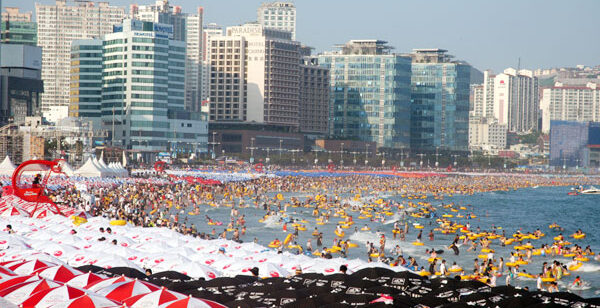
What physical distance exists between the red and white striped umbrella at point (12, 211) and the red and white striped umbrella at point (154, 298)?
26.0 m

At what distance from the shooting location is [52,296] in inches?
790

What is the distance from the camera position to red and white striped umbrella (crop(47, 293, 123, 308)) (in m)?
19.4

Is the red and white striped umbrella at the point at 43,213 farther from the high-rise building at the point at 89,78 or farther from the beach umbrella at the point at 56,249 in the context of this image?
the high-rise building at the point at 89,78

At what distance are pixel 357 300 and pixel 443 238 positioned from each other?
40.0 metres

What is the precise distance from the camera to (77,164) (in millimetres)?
113375

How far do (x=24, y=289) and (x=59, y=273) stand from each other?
13.2 ft

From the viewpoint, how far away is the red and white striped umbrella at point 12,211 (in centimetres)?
4459

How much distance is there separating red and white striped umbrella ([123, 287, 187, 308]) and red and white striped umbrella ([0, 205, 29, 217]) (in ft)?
85.2

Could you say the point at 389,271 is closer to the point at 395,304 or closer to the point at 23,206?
the point at 395,304

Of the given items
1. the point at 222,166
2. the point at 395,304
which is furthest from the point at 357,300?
the point at 222,166

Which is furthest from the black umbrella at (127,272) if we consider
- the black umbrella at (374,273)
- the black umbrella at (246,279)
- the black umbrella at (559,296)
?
the black umbrella at (559,296)

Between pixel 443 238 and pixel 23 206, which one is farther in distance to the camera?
pixel 443 238

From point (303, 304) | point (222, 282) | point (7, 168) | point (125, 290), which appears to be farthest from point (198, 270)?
point (7, 168)

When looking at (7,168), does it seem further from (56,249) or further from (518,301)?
(518,301)
